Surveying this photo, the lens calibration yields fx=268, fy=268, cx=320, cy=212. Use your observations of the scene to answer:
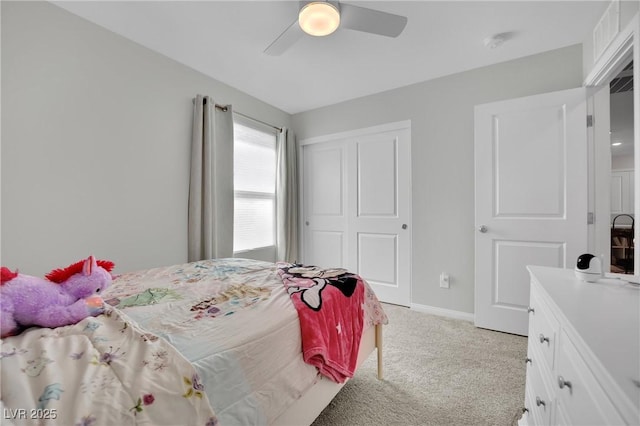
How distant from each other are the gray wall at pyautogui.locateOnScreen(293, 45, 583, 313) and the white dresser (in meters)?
1.46

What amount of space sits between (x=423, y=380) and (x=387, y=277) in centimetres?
152

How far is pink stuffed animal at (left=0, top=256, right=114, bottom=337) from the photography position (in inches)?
31.1

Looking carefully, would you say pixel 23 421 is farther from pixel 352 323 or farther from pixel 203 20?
pixel 203 20

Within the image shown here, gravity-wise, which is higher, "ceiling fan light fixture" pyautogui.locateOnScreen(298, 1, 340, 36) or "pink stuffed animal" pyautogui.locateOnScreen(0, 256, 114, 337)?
"ceiling fan light fixture" pyautogui.locateOnScreen(298, 1, 340, 36)

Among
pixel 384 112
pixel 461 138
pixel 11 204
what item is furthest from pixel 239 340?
pixel 384 112

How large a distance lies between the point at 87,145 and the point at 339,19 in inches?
77.2

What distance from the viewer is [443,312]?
9.21ft

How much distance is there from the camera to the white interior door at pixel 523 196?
2166mm

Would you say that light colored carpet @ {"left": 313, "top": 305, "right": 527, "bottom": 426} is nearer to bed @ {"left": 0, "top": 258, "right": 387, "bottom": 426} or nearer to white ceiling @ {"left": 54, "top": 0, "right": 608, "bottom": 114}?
bed @ {"left": 0, "top": 258, "right": 387, "bottom": 426}

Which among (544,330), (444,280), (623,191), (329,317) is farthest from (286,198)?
(623,191)

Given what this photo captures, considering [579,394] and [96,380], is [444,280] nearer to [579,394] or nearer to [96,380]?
[579,394]

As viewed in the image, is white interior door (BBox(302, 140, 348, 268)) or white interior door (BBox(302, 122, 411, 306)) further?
white interior door (BBox(302, 140, 348, 268))

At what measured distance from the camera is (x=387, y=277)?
322 cm

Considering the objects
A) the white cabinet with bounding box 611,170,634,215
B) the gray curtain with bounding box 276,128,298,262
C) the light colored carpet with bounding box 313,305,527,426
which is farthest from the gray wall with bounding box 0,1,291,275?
the white cabinet with bounding box 611,170,634,215
